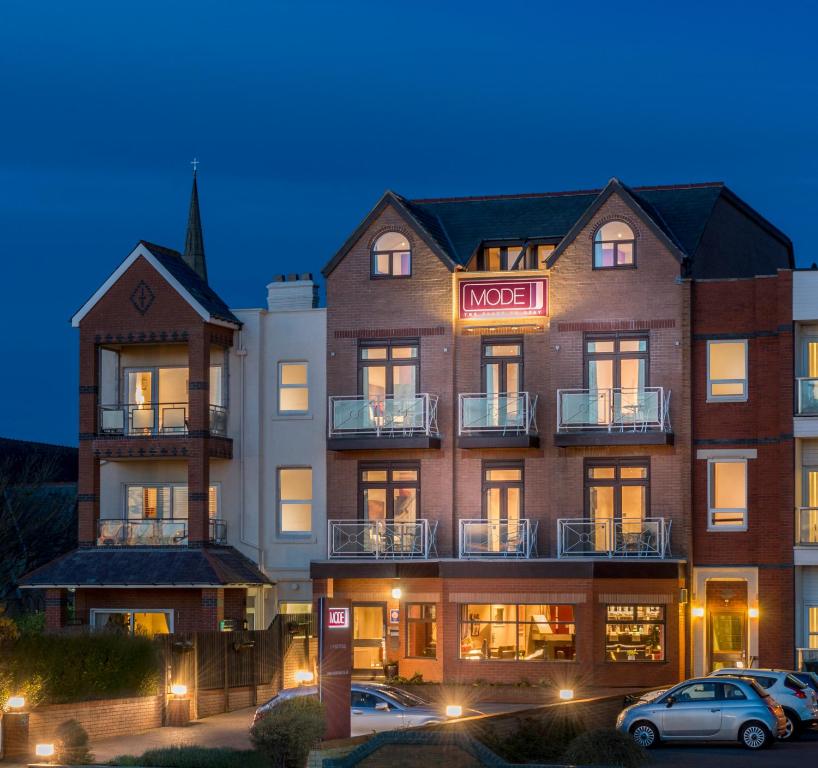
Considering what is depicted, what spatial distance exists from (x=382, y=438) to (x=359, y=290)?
4.38 meters

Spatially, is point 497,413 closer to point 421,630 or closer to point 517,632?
point 517,632

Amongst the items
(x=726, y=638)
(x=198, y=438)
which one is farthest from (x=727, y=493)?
(x=198, y=438)

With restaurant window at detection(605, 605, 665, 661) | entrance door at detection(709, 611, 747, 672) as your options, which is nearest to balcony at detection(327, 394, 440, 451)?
restaurant window at detection(605, 605, 665, 661)

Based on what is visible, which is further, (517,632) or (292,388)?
(292,388)

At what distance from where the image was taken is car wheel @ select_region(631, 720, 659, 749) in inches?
1361

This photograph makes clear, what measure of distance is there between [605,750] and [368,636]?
20775 millimetres

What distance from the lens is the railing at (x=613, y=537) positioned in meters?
47.2

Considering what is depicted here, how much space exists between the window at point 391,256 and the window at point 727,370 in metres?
8.78

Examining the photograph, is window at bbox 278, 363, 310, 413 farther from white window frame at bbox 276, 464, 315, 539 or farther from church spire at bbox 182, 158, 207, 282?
church spire at bbox 182, 158, 207, 282

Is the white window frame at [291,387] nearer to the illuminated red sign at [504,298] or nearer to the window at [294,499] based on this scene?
the window at [294,499]

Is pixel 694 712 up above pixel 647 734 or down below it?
above

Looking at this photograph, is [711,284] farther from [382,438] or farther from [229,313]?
[229,313]

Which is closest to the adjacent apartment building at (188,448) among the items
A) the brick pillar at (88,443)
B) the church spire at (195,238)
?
the brick pillar at (88,443)

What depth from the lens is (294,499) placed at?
51.5 meters
